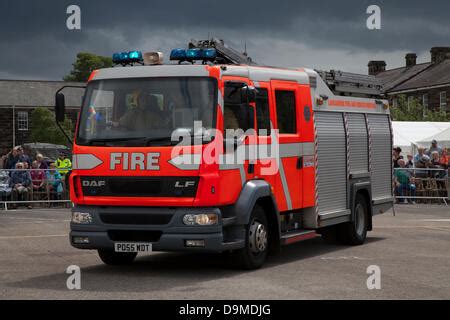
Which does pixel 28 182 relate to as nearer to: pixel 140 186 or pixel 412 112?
pixel 140 186

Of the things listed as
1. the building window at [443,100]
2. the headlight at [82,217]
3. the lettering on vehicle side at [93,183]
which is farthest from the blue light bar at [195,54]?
the building window at [443,100]

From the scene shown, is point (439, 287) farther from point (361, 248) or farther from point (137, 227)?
point (361, 248)

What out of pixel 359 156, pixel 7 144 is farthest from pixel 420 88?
pixel 359 156

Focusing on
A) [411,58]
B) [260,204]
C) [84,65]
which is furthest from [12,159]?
[84,65]

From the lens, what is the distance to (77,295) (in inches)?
389

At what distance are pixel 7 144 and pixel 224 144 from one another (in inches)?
3093

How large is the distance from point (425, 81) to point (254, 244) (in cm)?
6084

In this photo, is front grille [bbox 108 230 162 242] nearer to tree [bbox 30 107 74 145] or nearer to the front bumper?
the front bumper

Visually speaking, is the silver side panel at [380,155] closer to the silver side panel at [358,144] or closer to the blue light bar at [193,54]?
the silver side panel at [358,144]

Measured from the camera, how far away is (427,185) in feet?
95.5

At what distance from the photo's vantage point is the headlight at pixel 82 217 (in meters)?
11.9

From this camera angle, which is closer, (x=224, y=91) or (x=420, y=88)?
(x=224, y=91)

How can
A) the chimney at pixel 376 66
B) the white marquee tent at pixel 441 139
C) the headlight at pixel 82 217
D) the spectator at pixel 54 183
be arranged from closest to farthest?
the headlight at pixel 82 217
the spectator at pixel 54 183
the white marquee tent at pixel 441 139
the chimney at pixel 376 66

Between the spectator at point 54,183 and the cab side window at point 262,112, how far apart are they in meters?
15.2
